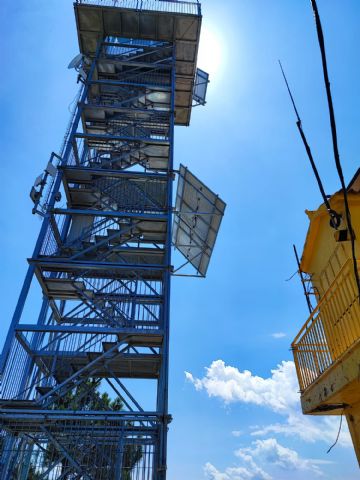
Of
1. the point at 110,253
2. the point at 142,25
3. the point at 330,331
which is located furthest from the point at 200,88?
the point at 330,331

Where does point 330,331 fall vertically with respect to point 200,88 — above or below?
below

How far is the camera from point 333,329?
5.78 meters

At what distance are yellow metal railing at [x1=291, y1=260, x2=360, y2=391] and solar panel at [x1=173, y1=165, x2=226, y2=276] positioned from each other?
18.9 feet

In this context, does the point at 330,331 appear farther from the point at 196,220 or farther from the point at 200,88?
the point at 200,88

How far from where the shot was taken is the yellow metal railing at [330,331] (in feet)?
17.1

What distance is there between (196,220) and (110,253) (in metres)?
3.48

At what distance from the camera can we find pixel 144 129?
47.4 ft

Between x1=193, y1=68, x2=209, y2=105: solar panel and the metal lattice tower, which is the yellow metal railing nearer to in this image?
the metal lattice tower

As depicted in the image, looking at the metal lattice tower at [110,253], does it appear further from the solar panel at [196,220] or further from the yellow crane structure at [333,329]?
the yellow crane structure at [333,329]

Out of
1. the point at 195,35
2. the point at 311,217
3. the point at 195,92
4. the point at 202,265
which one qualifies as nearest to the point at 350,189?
the point at 311,217

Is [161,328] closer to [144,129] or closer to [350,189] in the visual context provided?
[350,189]

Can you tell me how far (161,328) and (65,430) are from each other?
3.10 meters

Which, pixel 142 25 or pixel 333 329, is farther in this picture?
pixel 142 25

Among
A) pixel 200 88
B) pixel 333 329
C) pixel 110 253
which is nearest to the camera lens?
pixel 333 329
